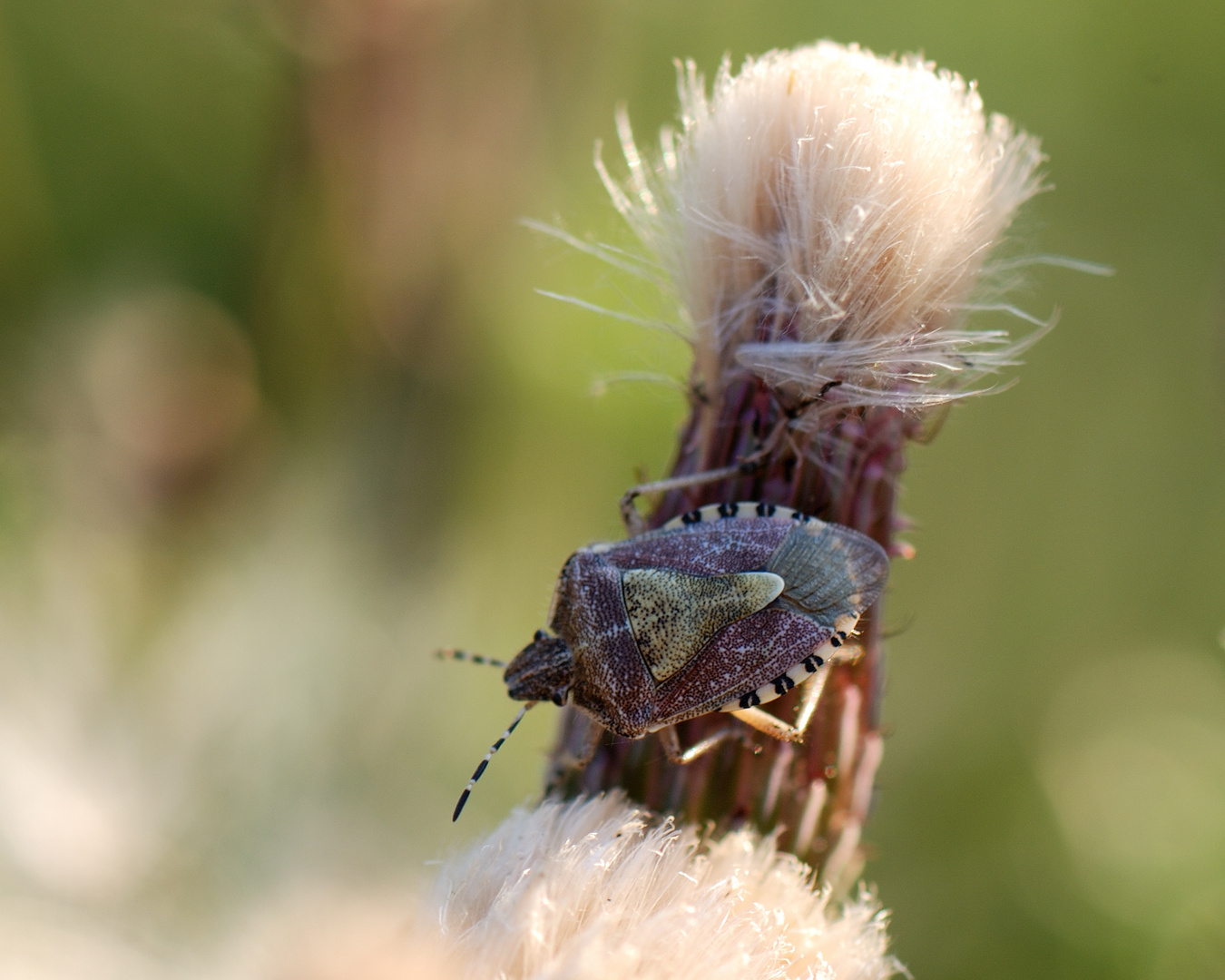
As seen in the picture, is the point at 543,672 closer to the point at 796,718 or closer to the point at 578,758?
the point at 578,758

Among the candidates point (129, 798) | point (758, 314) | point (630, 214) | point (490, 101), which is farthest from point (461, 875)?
point (490, 101)

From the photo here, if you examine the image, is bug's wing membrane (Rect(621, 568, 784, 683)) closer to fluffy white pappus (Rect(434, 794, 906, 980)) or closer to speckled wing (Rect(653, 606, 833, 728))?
speckled wing (Rect(653, 606, 833, 728))

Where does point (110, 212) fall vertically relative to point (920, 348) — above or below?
above

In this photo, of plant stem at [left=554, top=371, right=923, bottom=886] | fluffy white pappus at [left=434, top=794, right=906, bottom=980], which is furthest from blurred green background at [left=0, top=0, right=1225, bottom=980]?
fluffy white pappus at [left=434, top=794, right=906, bottom=980]

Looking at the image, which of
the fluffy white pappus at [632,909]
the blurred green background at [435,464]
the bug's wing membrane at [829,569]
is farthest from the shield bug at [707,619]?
the blurred green background at [435,464]

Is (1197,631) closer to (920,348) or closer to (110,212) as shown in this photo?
(920,348)

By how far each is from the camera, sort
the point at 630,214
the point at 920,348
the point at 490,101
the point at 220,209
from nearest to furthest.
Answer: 1. the point at 920,348
2. the point at 630,214
3. the point at 490,101
4. the point at 220,209

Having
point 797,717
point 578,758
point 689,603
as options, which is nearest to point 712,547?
point 689,603
